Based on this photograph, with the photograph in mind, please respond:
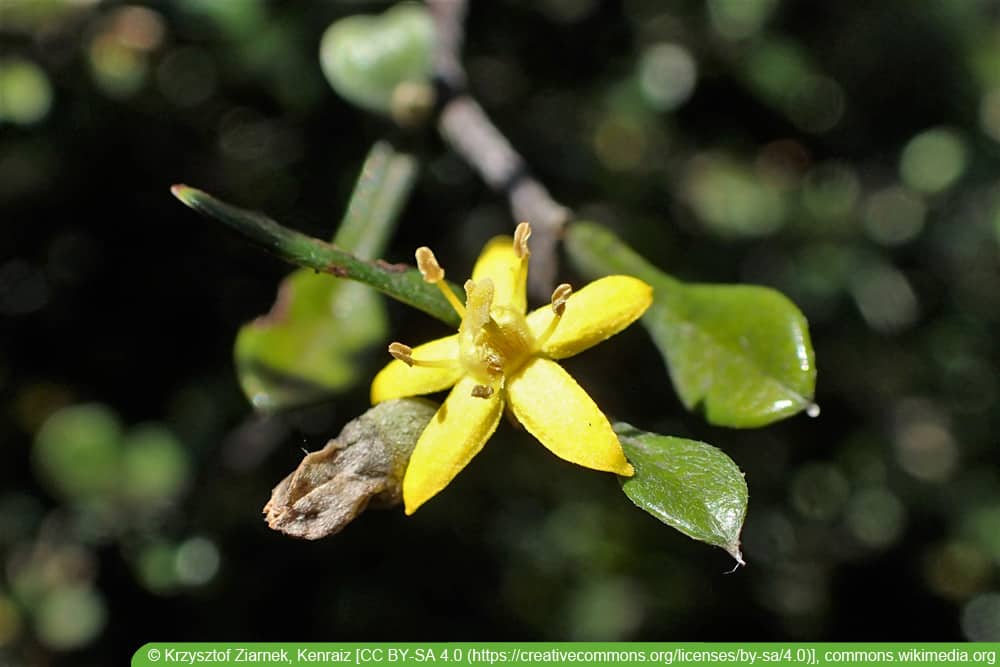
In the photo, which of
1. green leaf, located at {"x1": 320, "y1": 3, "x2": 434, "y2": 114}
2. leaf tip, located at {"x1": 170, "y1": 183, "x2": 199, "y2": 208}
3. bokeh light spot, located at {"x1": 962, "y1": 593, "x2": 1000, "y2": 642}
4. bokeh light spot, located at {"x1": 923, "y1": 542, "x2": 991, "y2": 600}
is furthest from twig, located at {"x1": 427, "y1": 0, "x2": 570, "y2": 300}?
bokeh light spot, located at {"x1": 962, "y1": 593, "x2": 1000, "y2": 642}

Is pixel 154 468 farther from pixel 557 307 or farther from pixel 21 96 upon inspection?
pixel 557 307

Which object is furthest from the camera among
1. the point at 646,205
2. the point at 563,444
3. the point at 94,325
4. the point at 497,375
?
the point at 646,205

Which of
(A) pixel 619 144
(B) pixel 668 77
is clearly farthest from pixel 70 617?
(B) pixel 668 77

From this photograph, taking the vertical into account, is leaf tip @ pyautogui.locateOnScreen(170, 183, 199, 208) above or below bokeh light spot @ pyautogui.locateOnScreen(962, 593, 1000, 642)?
above

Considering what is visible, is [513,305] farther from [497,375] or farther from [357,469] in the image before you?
[357,469]

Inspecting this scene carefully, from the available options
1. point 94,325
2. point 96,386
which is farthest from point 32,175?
point 96,386

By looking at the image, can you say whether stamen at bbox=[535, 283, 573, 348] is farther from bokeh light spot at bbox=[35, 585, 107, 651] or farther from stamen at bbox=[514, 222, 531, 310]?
bokeh light spot at bbox=[35, 585, 107, 651]

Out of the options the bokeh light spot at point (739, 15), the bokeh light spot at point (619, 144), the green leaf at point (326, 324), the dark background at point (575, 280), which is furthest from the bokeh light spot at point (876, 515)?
the green leaf at point (326, 324)
